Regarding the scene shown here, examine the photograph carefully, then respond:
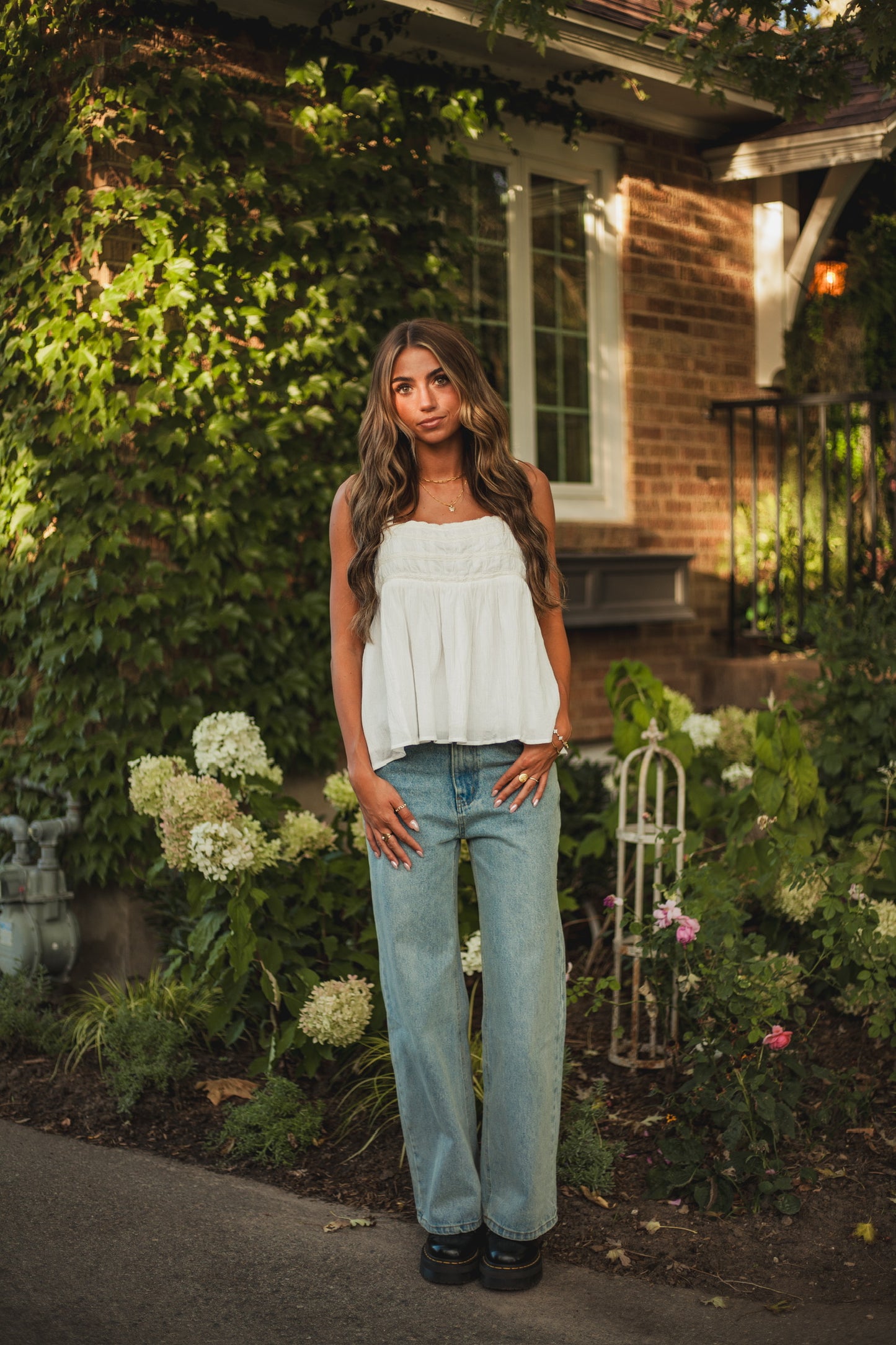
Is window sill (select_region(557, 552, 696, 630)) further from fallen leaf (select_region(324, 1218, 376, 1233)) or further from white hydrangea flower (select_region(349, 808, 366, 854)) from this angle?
fallen leaf (select_region(324, 1218, 376, 1233))

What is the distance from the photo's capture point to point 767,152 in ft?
22.1

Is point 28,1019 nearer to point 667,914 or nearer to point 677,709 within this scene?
point 667,914

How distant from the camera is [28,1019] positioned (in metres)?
4.20

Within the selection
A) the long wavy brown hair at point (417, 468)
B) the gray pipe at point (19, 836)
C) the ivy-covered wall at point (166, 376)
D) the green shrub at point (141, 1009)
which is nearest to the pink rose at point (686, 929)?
the long wavy brown hair at point (417, 468)

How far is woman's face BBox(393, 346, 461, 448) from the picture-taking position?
106 inches

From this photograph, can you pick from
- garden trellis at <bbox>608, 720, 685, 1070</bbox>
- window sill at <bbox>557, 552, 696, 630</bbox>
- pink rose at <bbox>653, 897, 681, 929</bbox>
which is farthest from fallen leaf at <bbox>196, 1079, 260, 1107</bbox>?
window sill at <bbox>557, 552, 696, 630</bbox>

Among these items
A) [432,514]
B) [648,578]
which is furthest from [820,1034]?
[648,578]

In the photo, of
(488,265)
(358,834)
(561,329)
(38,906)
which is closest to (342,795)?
(358,834)

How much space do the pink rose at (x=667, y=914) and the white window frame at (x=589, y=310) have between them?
132 inches

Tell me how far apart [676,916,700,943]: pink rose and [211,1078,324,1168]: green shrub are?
1101 millimetres

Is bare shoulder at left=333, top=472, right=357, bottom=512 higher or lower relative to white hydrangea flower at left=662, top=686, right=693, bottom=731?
higher

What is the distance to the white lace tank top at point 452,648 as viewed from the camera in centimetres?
259

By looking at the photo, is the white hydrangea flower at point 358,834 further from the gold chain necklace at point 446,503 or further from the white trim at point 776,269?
the white trim at point 776,269

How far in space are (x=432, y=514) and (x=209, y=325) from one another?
2399 millimetres
